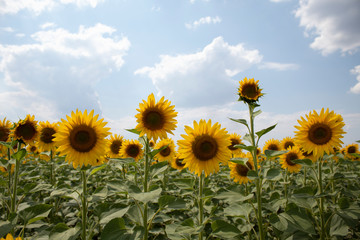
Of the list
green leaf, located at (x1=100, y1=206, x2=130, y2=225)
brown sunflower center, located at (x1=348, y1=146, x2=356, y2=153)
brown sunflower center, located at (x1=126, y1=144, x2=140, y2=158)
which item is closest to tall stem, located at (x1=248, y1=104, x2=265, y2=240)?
green leaf, located at (x1=100, y1=206, x2=130, y2=225)

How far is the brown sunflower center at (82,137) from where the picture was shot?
3.54 metres

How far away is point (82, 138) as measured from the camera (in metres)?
3.54

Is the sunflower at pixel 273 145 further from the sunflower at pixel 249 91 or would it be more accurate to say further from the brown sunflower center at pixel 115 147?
the brown sunflower center at pixel 115 147

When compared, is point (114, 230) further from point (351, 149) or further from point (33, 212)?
point (351, 149)

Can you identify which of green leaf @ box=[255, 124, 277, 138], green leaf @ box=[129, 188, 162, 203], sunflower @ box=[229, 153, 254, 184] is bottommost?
green leaf @ box=[129, 188, 162, 203]

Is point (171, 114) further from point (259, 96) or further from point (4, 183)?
point (4, 183)

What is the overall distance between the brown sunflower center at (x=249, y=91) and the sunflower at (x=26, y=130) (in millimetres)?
4637

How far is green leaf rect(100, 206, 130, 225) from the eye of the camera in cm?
277

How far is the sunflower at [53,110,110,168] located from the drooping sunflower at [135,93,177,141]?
620 millimetres

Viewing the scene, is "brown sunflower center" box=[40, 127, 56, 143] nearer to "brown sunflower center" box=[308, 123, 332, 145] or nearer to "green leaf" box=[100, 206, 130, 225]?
"green leaf" box=[100, 206, 130, 225]

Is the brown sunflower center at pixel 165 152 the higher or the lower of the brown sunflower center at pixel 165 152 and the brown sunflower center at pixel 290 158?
the higher

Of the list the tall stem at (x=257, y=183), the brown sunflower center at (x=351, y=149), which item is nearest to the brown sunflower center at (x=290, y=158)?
the tall stem at (x=257, y=183)

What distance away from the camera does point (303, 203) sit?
320 cm

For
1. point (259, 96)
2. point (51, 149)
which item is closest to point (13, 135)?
point (51, 149)
